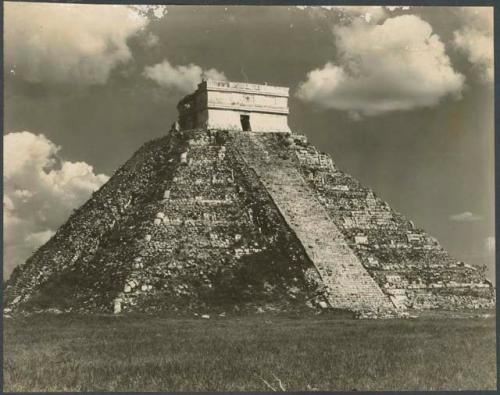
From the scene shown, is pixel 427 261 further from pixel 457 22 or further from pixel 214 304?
pixel 457 22

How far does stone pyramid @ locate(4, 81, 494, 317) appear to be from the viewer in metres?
30.0

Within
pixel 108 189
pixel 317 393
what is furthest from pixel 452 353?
pixel 108 189

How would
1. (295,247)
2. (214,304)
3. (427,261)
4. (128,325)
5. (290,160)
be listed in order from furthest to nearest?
(290,160), (427,261), (295,247), (214,304), (128,325)

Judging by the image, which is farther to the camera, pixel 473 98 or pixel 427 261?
pixel 427 261

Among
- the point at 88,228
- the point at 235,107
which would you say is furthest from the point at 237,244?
the point at 235,107

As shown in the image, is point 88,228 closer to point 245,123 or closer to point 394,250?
point 245,123

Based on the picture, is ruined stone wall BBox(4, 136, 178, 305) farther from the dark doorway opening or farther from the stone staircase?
the stone staircase

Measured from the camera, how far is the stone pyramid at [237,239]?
29953 millimetres

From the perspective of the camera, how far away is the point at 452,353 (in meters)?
20.0

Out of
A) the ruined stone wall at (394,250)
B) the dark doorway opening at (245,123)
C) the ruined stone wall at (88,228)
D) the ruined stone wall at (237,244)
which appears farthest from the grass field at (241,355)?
the dark doorway opening at (245,123)

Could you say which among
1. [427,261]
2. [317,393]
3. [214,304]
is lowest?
[317,393]

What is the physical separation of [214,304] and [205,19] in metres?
11.9

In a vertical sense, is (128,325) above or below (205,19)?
below

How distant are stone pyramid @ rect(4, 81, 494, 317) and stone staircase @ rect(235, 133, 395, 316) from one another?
6 centimetres
